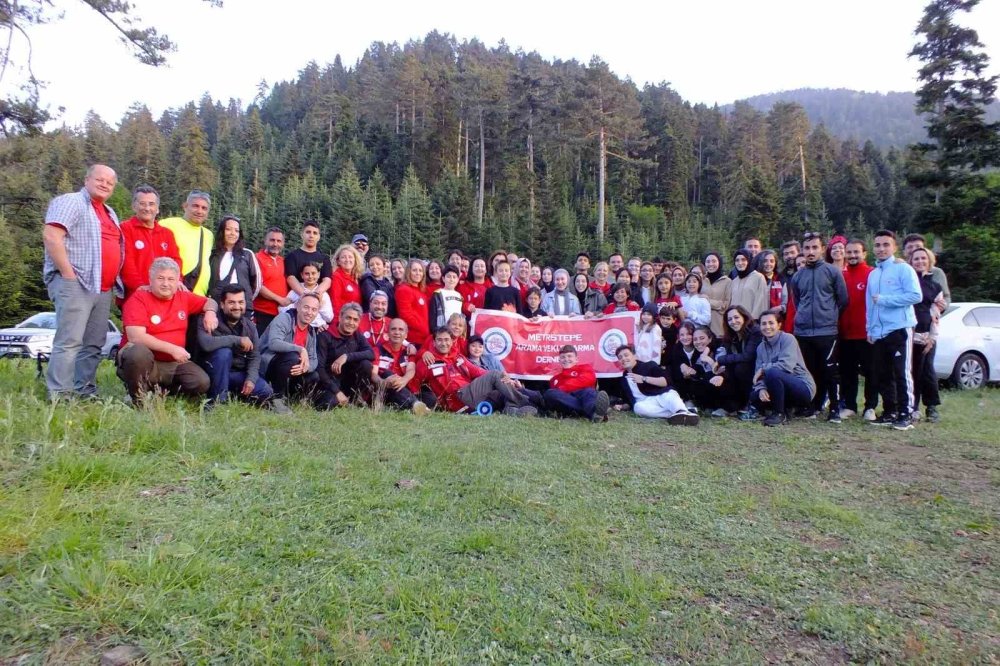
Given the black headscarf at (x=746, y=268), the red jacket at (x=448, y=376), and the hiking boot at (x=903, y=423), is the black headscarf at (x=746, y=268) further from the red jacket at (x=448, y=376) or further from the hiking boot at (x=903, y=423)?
the red jacket at (x=448, y=376)

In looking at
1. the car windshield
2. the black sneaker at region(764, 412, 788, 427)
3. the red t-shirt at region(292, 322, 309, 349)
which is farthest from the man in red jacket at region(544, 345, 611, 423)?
the car windshield

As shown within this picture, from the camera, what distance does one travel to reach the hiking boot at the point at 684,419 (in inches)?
265

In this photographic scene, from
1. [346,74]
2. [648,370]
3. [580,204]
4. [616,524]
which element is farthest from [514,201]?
[346,74]

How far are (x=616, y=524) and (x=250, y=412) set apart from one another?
3.64 metres

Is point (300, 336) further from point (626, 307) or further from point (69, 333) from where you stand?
point (626, 307)

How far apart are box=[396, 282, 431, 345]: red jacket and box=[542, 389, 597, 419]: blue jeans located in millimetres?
1996

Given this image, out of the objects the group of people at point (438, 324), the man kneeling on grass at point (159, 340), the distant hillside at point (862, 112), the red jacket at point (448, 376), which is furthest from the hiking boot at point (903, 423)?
the distant hillside at point (862, 112)

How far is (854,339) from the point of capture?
7176mm

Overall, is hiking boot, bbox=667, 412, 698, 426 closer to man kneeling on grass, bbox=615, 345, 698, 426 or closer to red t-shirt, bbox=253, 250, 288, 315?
man kneeling on grass, bbox=615, 345, 698, 426

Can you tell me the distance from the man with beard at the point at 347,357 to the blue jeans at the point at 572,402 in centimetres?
214

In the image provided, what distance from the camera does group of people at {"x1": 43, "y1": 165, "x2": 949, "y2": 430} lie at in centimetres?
528

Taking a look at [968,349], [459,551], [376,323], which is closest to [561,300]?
[376,323]

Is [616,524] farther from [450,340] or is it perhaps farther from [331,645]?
[450,340]

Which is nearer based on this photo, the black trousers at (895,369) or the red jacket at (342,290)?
the black trousers at (895,369)
